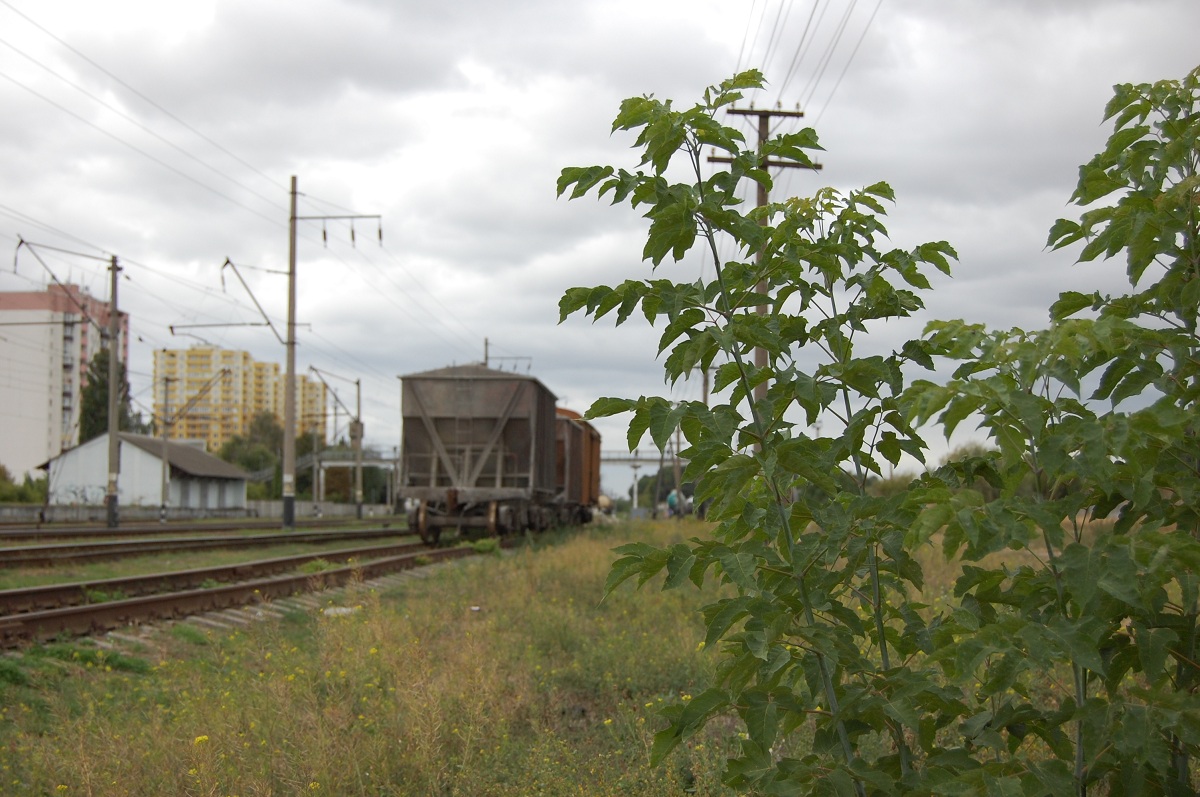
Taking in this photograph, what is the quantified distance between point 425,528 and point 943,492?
68.2 feet

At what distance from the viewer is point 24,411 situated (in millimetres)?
96250

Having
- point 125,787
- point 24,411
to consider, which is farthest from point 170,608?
point 24,411

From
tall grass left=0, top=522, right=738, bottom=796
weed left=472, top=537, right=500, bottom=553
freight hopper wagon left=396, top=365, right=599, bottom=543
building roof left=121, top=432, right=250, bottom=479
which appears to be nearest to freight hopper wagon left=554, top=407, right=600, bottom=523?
freight hopper wagon left=396, top=365, right=599, bottom=543

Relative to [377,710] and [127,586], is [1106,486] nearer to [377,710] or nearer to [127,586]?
[377,710]

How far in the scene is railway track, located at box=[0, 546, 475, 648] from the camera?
880cm

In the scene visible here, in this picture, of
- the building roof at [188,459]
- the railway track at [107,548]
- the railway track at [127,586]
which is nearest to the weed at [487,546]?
the railway track at [127,586]

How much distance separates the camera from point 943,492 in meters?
2.04

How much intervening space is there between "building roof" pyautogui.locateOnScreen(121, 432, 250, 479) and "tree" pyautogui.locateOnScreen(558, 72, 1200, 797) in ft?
203

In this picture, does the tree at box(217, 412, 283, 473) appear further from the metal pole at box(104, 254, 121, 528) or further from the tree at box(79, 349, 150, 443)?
the metal pole at box(104, 254, 121, 528)

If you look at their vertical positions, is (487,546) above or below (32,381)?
below

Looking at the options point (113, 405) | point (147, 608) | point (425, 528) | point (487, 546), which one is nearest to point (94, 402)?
point (113, 405)

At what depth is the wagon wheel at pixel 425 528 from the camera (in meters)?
22.1

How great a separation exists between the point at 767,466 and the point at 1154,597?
0.86m

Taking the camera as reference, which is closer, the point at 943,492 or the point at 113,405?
the point at 943,492
